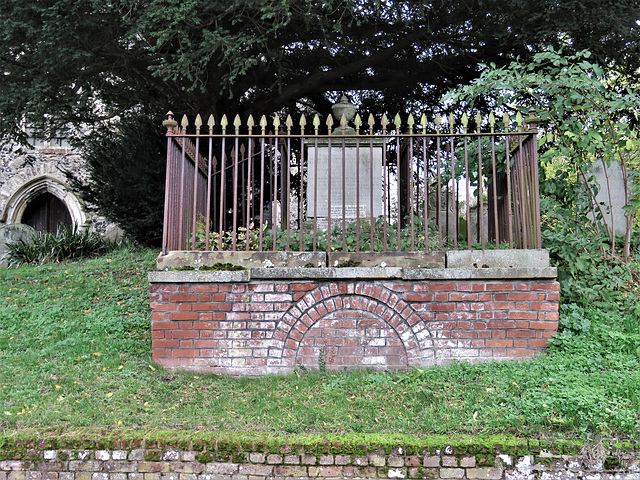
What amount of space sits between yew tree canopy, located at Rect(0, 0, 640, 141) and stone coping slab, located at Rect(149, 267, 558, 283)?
140 inches

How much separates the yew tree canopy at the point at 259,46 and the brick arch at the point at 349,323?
3934 millimetres

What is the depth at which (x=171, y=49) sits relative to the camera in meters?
8.04

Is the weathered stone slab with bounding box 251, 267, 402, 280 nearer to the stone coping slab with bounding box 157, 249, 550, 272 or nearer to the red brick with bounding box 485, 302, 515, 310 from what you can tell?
the stone coping slab with bounding box 157, 249, 550, 272

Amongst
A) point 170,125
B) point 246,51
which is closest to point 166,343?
point 170,125

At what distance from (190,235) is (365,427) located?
2660mm

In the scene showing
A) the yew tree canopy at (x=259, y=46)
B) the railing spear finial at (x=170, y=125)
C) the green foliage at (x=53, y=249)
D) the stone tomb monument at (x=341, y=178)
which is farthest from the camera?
the green foliage at (x=53, y=249)

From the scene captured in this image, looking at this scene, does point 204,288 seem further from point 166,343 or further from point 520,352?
point 520,352

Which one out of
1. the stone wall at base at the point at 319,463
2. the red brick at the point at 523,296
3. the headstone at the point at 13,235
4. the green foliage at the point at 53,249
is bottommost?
the stone wall at base at the point at 319,463

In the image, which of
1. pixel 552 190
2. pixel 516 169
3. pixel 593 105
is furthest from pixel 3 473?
pixel 593 105

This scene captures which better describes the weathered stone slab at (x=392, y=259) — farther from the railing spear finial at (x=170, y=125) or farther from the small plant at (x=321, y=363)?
the railing spear finial at (x=170, y=125)

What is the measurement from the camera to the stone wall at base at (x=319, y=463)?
3.19 metres

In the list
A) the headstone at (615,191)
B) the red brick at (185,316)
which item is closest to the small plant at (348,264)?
the red brick at (185,316)

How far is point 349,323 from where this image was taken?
4.43 meters

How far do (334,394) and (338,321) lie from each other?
0.70 m
